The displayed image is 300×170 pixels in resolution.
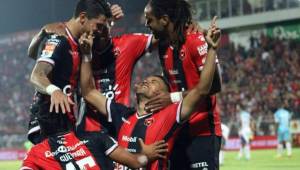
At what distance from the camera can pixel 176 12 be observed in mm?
5777

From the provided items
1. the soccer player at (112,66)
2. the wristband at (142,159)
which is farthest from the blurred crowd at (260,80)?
the wristband at (142,159)

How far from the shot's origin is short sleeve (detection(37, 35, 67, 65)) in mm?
5656

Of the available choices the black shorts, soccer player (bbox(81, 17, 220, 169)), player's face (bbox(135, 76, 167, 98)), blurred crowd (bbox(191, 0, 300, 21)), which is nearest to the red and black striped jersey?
soccer player (bbox(81, 17, 220, 169))

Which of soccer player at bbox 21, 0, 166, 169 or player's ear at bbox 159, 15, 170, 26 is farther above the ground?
player's ear at bbox 159, 15, 170, 26

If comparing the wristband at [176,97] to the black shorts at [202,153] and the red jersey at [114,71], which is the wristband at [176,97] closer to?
the black shorts at [202,153]

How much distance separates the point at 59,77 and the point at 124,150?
2.99 feet

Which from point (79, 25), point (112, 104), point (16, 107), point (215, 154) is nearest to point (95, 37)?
point (79, 25)

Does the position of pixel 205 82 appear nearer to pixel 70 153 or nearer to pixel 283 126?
pixel 70 153

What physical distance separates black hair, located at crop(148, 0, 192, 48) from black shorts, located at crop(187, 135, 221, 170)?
0.89 metres


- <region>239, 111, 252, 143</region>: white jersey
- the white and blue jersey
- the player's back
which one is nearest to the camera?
<region>239, 111, 252, 143</region>: white jersey

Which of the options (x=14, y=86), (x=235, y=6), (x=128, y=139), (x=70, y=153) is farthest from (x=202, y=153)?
(x=14, y=86)

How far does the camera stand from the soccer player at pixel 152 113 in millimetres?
5500

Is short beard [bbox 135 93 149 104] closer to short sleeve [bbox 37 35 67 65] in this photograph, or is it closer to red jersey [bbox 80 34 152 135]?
red jersey [bbox 80 34 152 135]

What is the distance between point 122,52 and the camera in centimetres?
636
